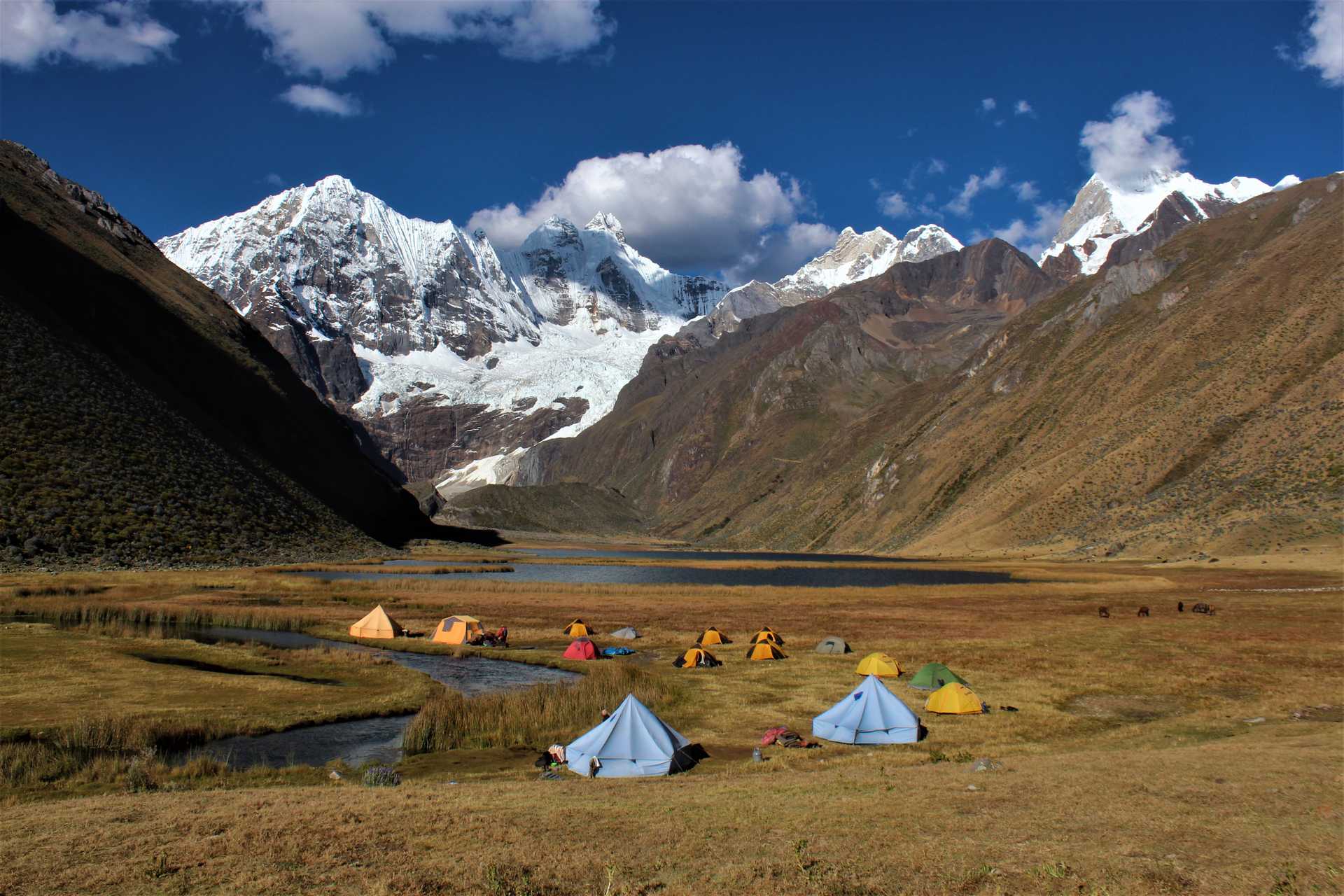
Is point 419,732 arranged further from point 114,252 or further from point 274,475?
point 114,252

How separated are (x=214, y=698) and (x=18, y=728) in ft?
25.0

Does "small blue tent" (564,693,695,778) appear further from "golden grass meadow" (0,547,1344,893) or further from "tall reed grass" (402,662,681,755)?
"tall reed grass" (402,662,681,755)

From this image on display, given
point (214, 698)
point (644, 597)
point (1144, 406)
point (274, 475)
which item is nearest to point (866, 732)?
point (214, 698)

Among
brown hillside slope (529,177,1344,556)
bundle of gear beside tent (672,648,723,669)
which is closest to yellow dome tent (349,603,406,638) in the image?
bundle of gear beside tent (672,648,723,669)

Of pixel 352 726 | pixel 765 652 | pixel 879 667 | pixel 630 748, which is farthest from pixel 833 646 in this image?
pixel 352 726

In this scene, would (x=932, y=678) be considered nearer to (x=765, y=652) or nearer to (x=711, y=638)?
(x=765, y=652)

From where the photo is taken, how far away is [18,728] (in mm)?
23312

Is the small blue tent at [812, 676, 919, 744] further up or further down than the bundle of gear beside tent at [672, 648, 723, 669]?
further up

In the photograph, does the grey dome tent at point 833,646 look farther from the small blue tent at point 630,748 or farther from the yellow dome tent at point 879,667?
the small blue tent at point 630,748

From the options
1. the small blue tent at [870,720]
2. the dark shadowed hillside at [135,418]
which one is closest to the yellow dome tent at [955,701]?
the small blue tent at [870,720]

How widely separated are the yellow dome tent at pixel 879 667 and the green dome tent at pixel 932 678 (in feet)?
7.02

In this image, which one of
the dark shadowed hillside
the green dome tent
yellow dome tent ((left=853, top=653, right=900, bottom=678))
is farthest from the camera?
the dark shadowed hillside

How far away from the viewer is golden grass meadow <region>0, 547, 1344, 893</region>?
44.1 feet

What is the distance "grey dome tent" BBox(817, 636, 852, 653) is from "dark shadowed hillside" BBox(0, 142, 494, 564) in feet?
213
